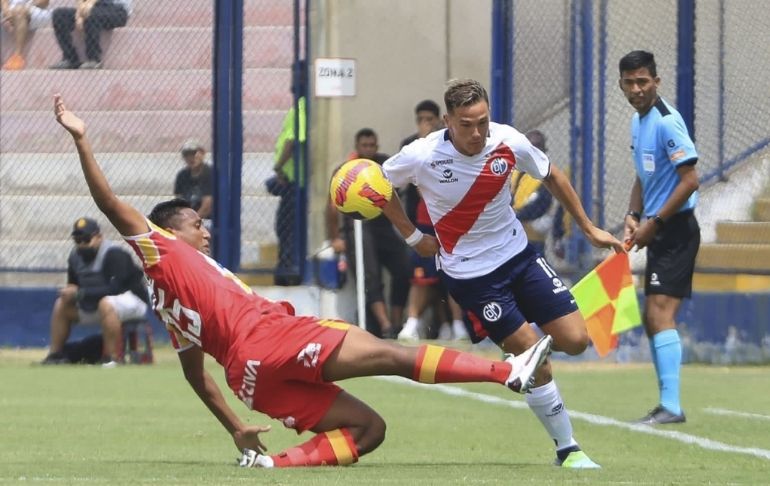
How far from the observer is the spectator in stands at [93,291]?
1609cm

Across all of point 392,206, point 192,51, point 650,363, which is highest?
point 192,51

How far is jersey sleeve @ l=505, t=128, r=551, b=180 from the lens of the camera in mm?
8484

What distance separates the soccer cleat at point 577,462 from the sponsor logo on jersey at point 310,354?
4.41 ft

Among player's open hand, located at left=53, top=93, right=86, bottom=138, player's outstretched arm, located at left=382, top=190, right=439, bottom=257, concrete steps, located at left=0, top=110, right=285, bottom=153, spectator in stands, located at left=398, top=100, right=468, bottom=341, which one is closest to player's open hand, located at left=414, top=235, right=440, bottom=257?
player's outstretched arm, located at left=382, top=190, right=439, bottom=257

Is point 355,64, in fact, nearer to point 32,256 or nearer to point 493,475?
point 32,256

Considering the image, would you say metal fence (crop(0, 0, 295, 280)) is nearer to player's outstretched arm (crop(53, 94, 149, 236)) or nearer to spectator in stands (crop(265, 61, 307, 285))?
spectator in stands (crop(265, 61, 307, 285))

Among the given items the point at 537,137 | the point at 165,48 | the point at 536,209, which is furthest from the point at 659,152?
the point at 165,48

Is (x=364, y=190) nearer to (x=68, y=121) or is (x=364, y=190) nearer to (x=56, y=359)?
(x=68, y=121)

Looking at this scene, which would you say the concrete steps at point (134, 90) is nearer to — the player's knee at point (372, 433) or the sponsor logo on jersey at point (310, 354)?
the player's knee at point (372, 433)

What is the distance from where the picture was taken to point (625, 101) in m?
16.4

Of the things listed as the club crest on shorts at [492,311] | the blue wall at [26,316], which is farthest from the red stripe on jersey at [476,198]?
the blue wall at [26,316]

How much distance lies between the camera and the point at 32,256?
17.5 metres

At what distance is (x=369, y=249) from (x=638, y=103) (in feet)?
21.5

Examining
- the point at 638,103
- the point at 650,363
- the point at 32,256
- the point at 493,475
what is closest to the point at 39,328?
the point at 32,256
